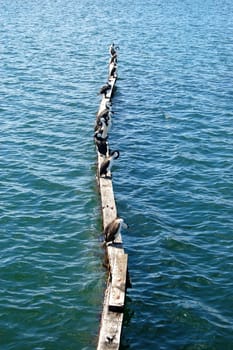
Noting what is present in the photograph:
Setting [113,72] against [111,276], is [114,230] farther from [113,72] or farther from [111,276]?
[113,72]

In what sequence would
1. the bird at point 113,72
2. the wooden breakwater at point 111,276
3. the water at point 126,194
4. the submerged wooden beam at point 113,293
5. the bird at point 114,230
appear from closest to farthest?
the submerged wooden beam at point 113,293
the wooden breakwater at point 111,276
the water at point 126,194
the bird at point 114,230
the bird at point 113,72

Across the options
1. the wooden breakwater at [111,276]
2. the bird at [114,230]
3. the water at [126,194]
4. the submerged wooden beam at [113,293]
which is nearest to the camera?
the submerged wooden beam at [113,293]

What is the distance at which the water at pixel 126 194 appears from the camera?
50.2 feet

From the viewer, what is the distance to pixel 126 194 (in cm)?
2228

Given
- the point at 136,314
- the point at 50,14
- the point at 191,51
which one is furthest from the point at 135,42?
the point at 136,314

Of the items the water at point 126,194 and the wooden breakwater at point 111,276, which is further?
the water at point 126,194

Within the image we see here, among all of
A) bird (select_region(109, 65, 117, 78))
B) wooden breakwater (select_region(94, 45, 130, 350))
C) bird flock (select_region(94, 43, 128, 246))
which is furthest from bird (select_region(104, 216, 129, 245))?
bird (select_region(109, 65, 117, 78))

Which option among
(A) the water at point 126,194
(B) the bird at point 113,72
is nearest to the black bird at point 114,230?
(A) the water at point 126,194

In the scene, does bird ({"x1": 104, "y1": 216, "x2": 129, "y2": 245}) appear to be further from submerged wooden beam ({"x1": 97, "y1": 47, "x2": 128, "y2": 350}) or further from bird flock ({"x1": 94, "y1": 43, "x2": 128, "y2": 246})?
submerged wooden beam ({"x1": 97, "y1": 47, "x2": 128, "y2": 350})

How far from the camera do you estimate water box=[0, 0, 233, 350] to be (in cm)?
1530

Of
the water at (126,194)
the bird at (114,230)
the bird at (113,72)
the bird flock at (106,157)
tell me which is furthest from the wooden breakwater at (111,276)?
the bird at (113,72)

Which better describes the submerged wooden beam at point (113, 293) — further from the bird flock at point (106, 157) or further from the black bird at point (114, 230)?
the bird flock at point (106, 157)

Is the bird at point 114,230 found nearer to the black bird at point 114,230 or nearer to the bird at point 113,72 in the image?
the black bird at point 114,230

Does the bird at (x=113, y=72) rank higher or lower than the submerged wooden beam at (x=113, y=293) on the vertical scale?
higher
